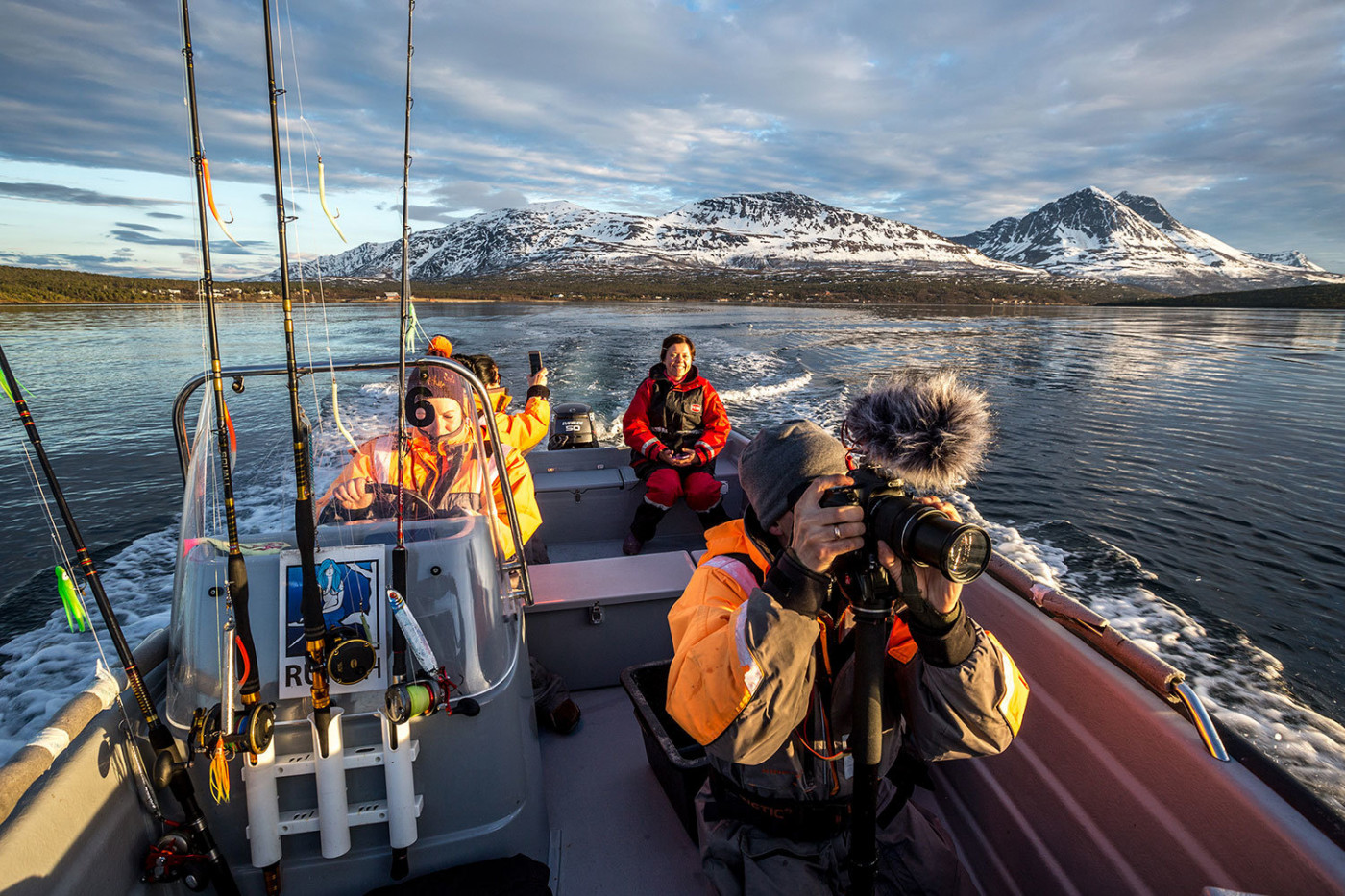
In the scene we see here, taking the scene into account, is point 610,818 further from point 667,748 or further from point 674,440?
point 674,440

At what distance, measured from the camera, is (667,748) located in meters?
2.04

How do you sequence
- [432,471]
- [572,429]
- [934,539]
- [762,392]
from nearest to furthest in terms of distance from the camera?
1. [934,539]
2. [432,471]
3. [572,429]
4. [762,392]

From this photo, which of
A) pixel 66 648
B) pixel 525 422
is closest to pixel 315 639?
pixel 525 422

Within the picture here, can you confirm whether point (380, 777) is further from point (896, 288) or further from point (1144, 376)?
point (896, 288)

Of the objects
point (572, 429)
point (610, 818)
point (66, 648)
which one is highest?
point (572, 429)

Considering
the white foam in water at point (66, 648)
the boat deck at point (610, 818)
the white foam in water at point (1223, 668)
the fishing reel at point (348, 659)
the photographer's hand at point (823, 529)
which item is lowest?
the white foam in water at point (66, 648)

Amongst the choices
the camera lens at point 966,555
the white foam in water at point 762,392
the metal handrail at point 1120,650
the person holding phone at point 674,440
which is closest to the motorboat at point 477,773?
the metal handrail at point 1120,650

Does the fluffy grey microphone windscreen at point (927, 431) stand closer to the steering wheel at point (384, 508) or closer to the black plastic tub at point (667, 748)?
the black plastic tub at point (667, 748)

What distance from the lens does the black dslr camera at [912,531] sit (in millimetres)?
1000

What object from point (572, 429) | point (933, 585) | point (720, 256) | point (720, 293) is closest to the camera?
point (933, 585)

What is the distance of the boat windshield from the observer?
5.20 feet

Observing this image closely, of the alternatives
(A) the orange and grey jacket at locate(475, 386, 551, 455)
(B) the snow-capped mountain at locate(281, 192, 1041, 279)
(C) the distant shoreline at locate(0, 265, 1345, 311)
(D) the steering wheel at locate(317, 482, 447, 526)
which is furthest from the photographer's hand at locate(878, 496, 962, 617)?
(B) the snow-capped mountain at locate(281, 192, 1041, 279)

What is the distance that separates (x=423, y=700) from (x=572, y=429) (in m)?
4.70

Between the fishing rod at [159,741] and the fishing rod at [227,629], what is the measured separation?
95 mm
